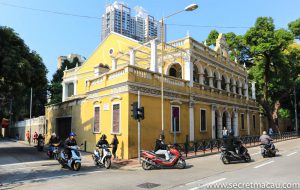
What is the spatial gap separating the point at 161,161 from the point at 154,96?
252 inches

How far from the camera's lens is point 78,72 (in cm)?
3497

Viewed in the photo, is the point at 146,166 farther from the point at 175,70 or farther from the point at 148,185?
the point at 175,70

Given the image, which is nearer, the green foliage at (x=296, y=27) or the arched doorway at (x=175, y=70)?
the arched doorway at (x=175, y=70)

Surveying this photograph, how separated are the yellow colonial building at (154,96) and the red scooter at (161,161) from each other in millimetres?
3301

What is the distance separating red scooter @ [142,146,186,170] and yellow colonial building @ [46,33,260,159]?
3.30 m

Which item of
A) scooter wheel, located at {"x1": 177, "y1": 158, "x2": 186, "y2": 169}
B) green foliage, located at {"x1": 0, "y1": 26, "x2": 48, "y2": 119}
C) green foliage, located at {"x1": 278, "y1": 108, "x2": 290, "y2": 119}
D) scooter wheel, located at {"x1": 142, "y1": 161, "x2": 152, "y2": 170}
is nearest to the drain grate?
scooter wheel, located at {"x1": 142, "y1": 161, "x2": 152, "y2": 170}

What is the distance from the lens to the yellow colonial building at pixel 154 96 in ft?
59.6

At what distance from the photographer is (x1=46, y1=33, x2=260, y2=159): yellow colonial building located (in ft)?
59.6

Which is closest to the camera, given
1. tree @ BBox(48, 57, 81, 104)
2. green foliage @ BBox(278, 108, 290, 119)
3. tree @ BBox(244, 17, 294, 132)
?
tree @ BBox(244, 17, 294, 132)

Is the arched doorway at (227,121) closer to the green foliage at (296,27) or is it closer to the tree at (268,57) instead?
the tree at (268,57)

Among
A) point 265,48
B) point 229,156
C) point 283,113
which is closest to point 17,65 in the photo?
point 229,156

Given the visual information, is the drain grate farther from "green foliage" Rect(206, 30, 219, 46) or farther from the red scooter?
"green foliage" Rect(206, 30, 219, 46)

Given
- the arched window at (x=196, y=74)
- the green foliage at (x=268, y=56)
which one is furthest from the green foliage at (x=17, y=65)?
the green foliage at (x=268, y=56)

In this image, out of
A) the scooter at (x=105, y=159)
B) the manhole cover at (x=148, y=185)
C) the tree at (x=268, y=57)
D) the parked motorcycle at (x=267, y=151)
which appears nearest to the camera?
the manhole cover at (x=148, y=185)
